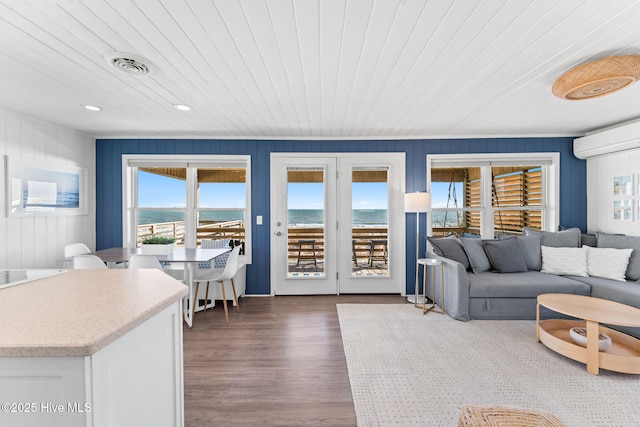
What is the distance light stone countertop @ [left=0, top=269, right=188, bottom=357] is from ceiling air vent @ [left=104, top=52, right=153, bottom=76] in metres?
1.42

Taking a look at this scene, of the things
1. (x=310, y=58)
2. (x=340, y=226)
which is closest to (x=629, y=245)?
(x=340, y=226)

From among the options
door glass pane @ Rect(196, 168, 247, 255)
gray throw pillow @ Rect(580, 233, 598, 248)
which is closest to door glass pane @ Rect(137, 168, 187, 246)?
door glass pane @ Rect(196, 168, 247, 255)

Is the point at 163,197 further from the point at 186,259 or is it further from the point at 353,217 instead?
the point at 353,217

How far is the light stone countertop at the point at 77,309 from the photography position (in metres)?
0.81

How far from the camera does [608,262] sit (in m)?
3.41

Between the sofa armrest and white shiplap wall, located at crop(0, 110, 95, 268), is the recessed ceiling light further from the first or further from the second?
the sofa armrest

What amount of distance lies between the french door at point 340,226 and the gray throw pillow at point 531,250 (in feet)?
4.90

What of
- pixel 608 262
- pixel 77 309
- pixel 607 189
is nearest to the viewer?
pixel 77 309

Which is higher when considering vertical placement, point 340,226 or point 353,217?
point 353,217

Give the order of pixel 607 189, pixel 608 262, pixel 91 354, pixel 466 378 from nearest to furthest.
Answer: pixel 91 354 → pixel 466 378 → pixel 608 262 → pixel 607 189

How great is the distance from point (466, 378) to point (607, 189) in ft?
11.7

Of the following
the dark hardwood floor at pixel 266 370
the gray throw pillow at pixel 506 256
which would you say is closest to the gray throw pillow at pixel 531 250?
the gray throw pillow at pixel 506 256

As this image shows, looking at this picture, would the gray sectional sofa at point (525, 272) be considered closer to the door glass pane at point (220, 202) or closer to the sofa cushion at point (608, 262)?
the sofa cushion at point (608, 262)

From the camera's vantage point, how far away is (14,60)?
2.02 metres
